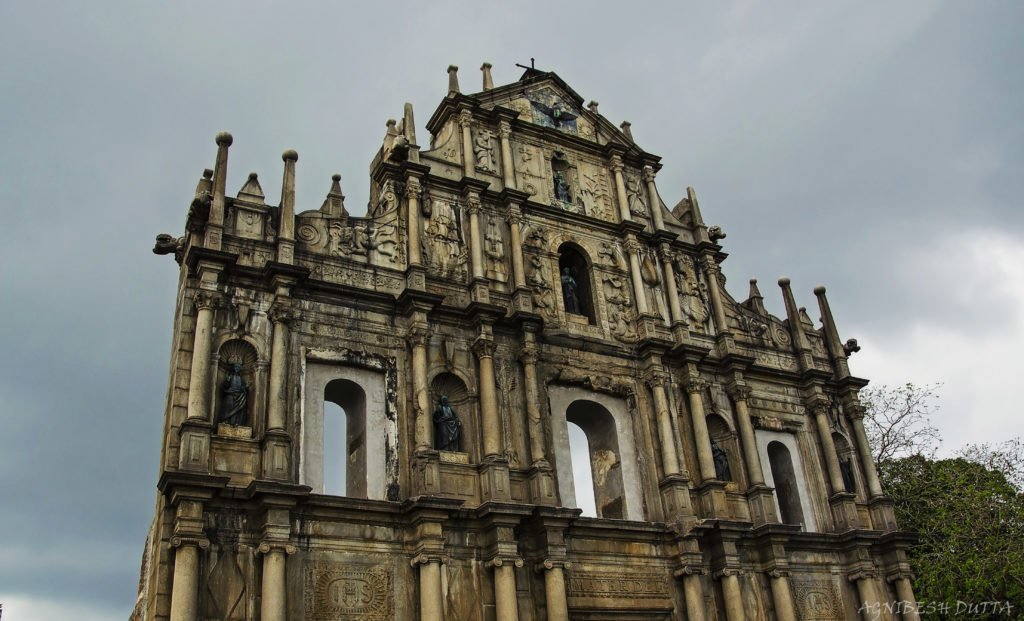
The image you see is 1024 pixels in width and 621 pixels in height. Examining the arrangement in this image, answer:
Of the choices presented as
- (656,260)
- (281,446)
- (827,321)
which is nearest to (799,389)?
(827,321)

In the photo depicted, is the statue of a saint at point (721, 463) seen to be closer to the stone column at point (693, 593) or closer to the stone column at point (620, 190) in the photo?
the stone column at point (693, 593)

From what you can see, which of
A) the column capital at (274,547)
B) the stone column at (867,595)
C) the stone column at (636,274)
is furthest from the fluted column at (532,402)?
the stone column at (867,595)

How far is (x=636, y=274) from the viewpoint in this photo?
18891mm

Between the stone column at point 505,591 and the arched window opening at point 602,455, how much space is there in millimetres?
3469

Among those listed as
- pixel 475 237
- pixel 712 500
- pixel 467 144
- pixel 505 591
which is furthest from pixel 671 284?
pixel 505 591

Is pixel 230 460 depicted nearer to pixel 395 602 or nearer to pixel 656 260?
pixel 395 602

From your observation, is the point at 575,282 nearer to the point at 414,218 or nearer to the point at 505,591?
the point at 414,218

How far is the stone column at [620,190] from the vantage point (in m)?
19.8

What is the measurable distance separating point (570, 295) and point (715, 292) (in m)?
3.79

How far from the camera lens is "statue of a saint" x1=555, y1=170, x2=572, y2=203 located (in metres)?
19.4

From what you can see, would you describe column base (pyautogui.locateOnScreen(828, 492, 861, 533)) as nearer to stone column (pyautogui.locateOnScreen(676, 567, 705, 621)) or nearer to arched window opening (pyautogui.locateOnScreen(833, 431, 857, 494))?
arched window opening (pyautogui.locateOnScreen(833, 431, 857, 494))

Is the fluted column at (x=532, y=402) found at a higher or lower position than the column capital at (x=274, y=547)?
higher

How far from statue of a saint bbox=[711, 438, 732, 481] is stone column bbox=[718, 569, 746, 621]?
2.20 metres

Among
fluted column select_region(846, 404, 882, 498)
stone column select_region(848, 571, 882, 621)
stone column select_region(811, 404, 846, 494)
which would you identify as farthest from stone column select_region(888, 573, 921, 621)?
stone column select_region(811, 404, 846, 494)
